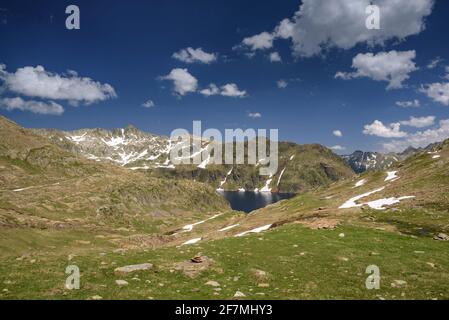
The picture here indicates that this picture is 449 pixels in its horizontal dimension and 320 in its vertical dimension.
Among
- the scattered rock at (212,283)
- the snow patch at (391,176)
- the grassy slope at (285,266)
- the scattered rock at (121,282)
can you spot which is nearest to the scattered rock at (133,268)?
the grassy slope at (285,266)

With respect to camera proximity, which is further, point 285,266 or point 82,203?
point 82,203

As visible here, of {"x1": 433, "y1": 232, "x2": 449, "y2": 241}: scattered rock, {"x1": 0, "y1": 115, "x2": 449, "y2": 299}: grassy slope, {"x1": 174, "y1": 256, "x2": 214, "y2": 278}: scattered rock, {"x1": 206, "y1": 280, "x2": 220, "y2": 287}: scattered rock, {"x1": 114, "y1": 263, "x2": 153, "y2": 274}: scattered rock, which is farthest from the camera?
{"x1": 433, "y1": 232, "x2": 449, "y2": 241}: scattered rock

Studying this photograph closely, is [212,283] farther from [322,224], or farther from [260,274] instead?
[322,224]

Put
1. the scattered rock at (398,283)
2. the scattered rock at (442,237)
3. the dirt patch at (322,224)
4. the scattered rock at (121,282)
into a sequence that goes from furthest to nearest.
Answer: the dirt patch at (322,224) → the scattered rock at (442,237) → the scattered rock at (398,283) → the scattered rock at (121,282)

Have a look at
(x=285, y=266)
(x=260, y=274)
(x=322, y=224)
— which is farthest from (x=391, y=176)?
(x=260, y=274)

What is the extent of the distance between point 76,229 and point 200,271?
97.1m

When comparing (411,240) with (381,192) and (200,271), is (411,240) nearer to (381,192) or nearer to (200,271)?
(200,271)

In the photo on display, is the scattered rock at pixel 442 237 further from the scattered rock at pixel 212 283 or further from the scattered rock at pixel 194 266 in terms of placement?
the scattered rock at pixel 212 283

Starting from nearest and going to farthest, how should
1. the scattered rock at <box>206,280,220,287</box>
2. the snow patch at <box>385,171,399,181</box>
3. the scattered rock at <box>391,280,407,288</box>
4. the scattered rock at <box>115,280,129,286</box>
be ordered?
the scattered rock at <box>115,280,129,286</box> < the scattered rock at <box>206,280,220,287</box> < the scattered rock at <box>391,280,407,288</box> < the snow patch at <box>385,171,399,181</box>

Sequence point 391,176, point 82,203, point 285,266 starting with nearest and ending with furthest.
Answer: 1. point 285,266
2. point 391,176
3. point 82,203

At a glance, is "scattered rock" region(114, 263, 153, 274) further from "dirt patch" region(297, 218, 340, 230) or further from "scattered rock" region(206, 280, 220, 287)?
"dirt patch" region(297, 218, 340, 230)

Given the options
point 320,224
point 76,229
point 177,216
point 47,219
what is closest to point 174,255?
point 320,224

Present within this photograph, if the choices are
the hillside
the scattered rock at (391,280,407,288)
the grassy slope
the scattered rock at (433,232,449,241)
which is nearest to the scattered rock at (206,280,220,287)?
the grassy slope
